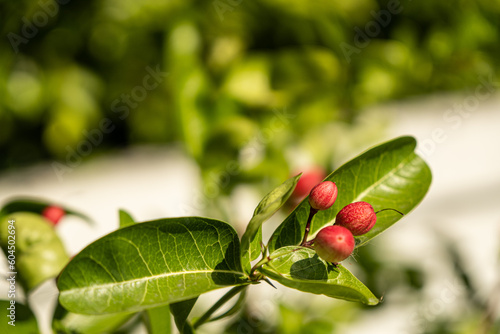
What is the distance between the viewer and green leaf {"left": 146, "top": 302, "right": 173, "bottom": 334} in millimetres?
530

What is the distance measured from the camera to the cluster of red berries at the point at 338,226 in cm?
41

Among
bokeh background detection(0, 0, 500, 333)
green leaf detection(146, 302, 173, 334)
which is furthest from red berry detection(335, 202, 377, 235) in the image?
bokeh background detection(0, 0, 500, 333)

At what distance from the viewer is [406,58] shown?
1801 millimetres

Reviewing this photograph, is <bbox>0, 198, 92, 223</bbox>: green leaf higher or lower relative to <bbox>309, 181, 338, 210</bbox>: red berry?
lower

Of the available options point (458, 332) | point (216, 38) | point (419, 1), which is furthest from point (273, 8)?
point (458, 332)

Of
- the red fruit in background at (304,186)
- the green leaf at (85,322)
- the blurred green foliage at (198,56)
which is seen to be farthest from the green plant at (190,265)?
the blurred green foliage at (198,56)

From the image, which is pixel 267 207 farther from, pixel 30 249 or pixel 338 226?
pixel 30 249

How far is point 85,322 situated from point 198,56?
38.1 inches

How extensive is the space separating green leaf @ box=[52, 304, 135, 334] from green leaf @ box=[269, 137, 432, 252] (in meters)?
0.28

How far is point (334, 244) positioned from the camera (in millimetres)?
407

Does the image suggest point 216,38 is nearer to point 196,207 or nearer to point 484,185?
point 196,207

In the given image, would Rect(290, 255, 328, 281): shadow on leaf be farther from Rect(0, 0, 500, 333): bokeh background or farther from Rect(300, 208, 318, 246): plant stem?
Rect(0, 0, 500, 333): bokeh background

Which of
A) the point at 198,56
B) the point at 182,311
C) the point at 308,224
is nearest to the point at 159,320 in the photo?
the point at 182,311

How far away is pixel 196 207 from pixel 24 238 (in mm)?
486
